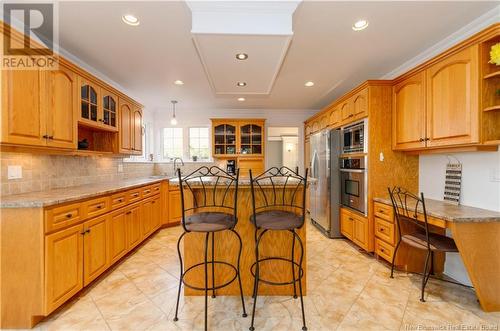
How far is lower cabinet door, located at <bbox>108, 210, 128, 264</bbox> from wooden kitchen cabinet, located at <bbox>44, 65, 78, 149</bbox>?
91cm

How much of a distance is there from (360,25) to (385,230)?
2246 millimetres

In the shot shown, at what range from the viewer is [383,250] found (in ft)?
9.08

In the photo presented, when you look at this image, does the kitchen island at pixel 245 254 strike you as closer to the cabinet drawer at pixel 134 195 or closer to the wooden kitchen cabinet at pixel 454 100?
the cabinet drawer at pixel 134 195

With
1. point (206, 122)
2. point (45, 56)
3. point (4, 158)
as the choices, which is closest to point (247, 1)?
point (45, 56)

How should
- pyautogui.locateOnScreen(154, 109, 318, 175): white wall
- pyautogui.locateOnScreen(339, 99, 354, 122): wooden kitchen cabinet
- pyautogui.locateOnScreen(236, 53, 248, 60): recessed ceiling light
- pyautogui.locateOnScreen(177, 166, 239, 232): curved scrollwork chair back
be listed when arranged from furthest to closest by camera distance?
pyautogui.locateOnScreen(154, 109, 318, 175): white wall < pyautogui.locateOnScreen(339, 99, 354, 122): wooden kitchen cabinet < pyautogui.locateOnScreen(236, 53, 248, 60): recessed ceiling light < pyautogui.locateOnScreen(177, 166, 239, 232): curved scrollwork chair back

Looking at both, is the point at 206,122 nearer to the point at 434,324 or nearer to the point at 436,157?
the point at 436,157

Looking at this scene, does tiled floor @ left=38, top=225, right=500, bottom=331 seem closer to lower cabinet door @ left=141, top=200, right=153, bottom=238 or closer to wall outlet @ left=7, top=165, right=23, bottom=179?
lower cabinet door @ left=141, top=200, right=153, bottom=238

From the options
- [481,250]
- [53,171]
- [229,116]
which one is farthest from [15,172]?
[481,250]

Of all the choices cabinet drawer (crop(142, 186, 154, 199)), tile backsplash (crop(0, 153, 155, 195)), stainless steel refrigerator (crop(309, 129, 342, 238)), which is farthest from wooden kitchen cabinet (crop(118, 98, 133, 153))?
stainless steel refrigerator (crop(309, 129, 342, 238))

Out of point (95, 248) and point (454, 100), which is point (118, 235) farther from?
point (454, 100)

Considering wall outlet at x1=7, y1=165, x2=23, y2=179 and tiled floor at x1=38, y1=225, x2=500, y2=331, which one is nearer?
tiled floor at x1=38, y1=225, x2=500, y2=331

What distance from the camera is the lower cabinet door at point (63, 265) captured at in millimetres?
1771

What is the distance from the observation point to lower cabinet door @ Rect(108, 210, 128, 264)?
257cm

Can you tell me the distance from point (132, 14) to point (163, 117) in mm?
3572
